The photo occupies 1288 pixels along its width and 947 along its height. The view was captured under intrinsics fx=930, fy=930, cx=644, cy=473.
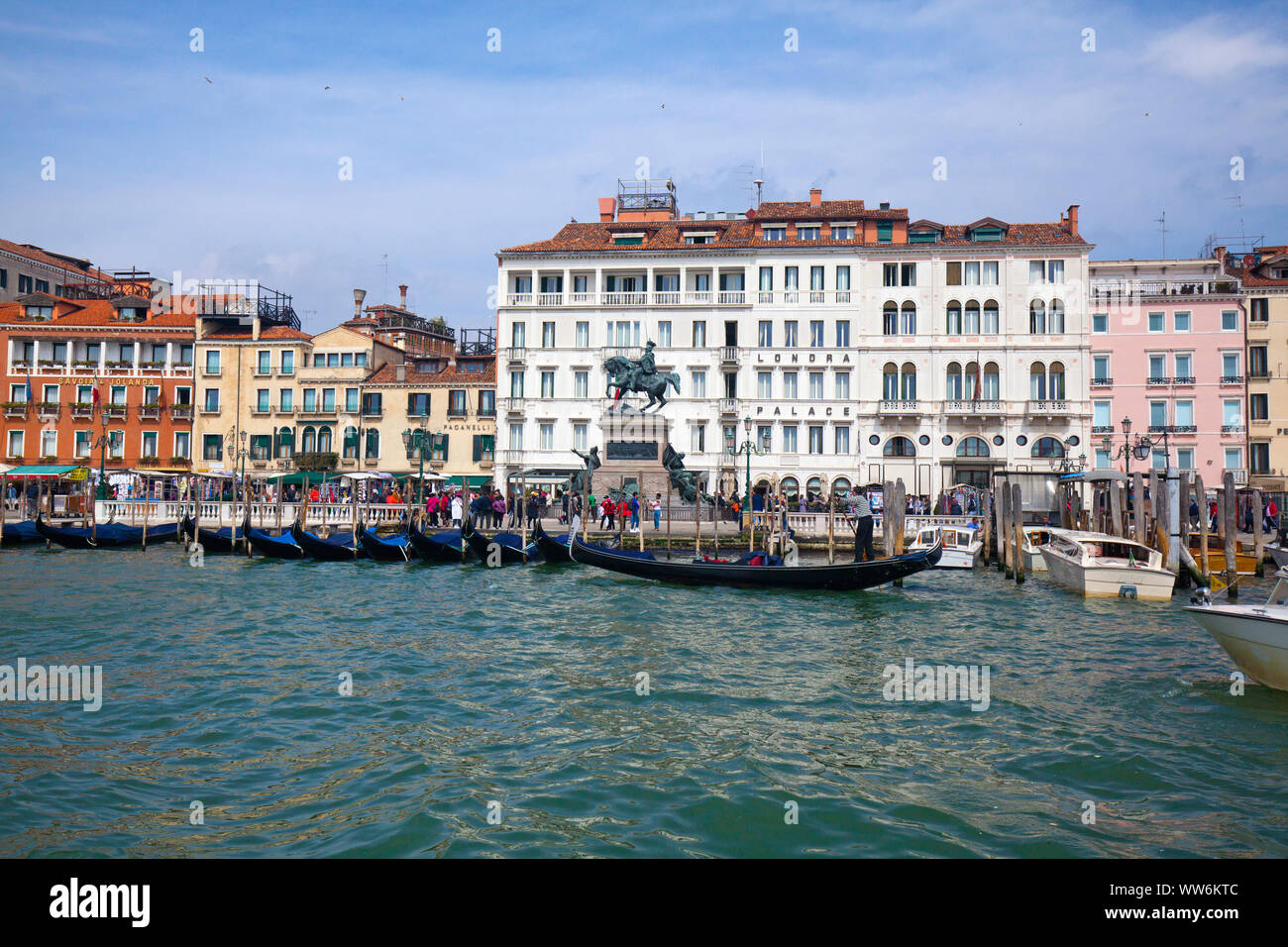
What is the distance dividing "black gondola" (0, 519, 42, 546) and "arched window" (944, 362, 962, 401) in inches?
1268

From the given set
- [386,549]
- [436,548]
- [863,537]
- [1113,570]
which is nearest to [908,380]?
[863,537]

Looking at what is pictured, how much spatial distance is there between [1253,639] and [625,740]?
6483 mm

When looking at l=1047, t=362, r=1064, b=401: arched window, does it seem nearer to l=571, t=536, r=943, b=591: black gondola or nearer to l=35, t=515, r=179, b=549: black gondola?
l=571, t=536, r=943, b=591: black gondola

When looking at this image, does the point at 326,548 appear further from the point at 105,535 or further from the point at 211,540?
the point at 105,535

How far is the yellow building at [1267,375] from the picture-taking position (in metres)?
35.8

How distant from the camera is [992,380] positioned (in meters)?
36.4

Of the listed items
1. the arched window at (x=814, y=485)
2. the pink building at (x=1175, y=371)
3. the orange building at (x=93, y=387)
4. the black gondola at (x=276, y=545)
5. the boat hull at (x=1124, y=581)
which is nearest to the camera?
the boat hull at (x=1124, y=581)

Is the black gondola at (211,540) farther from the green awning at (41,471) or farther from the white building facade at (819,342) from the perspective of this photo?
the green awning at (41,471)

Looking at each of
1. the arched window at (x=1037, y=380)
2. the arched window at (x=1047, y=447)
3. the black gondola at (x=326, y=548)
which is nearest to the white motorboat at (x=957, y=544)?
the arched window at (x=1047, y=447)

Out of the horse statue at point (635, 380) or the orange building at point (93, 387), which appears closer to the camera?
the horse statue at point (635, 380)

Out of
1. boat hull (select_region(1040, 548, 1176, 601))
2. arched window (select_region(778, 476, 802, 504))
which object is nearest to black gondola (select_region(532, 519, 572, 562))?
boat hull (select_region(1040, 548, 1176, 601))

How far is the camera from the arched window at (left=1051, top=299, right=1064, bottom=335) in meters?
36.2

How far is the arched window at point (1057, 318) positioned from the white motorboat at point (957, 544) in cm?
1421

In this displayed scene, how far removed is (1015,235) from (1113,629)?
2625 cm
